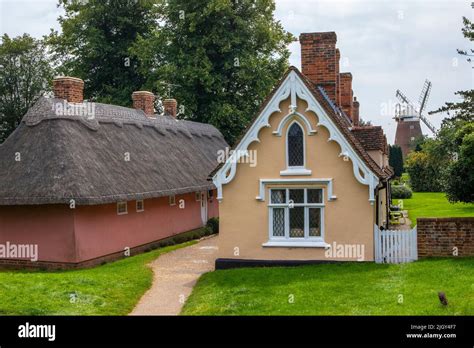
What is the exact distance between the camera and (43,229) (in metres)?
19.2

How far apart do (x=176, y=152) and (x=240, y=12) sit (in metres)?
15.6

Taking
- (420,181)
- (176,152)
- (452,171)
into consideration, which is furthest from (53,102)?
(420,181)

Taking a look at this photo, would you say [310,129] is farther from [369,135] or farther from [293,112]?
[369,135]

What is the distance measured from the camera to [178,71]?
37.8 m

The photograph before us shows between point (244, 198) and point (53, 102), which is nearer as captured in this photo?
point (244, 198)

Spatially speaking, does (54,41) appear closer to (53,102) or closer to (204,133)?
(204,133)

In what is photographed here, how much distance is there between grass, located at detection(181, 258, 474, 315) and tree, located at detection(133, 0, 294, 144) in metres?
23.9

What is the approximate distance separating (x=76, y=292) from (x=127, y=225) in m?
8.56

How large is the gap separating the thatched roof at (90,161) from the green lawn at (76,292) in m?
3.31

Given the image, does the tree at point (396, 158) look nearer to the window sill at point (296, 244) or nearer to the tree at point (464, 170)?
the tree at point (464, 170)

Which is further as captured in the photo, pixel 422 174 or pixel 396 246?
pixel 422 174

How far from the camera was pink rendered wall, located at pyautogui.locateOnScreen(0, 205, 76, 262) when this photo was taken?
742 inches

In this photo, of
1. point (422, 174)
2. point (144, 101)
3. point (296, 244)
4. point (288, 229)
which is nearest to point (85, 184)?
point (288, 229)

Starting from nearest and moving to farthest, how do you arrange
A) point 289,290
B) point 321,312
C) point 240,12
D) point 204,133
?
point 321,312 < point 289,290 < point 204,133 < point 240,12
